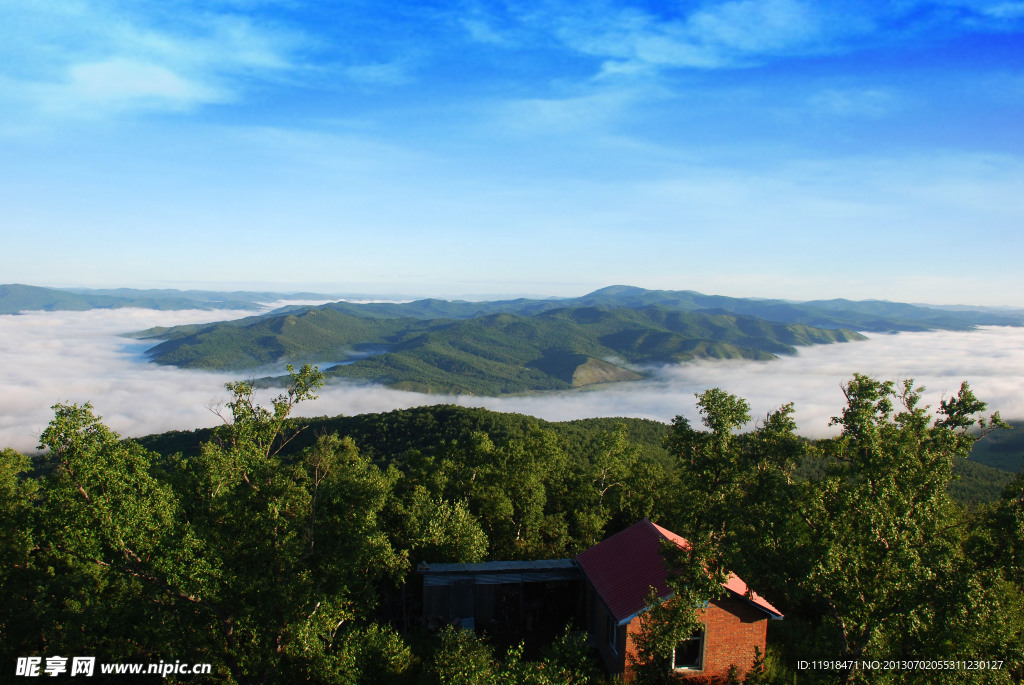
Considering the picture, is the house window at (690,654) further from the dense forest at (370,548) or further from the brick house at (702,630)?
the dense forest at (370,548)

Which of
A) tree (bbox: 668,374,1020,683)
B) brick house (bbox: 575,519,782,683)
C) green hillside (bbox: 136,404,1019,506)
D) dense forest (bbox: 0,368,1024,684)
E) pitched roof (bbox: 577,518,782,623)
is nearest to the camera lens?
tree (bbox: 668,374,1020,683)

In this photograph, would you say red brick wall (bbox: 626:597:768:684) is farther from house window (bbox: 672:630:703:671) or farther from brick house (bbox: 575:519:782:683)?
house window (bbox: 672:630:703:671)

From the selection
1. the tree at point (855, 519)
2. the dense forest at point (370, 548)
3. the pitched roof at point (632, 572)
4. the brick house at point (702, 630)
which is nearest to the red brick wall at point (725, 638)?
the brick house at point (702, 630)

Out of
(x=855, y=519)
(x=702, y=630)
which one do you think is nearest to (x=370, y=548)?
(x=702, y=630)

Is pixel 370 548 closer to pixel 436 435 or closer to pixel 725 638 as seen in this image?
pixel 725 638

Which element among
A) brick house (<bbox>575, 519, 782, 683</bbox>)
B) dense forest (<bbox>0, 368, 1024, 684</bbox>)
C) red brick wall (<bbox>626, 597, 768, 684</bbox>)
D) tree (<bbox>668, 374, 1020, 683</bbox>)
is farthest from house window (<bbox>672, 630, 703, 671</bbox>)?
tree (<bbox>668, 374, 1020, 683</bbox>)

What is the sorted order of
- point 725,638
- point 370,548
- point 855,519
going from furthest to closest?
1. point 725,638
2. point 370,548
3. point 855,519
